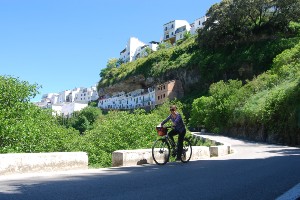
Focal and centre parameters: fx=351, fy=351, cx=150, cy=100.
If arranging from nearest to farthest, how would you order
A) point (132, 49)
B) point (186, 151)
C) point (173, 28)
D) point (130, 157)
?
point (130, 157), point (186, 151), point (173, 28), point (132, 49)

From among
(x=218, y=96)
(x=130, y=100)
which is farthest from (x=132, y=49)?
(x=218, y=96)

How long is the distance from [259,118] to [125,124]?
14.1 metres

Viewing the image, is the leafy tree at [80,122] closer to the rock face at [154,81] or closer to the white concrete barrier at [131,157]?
the rock face at [154,81]

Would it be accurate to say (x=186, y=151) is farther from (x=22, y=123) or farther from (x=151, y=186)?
(x=22, y=123)

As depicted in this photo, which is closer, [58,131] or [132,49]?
[58,131]

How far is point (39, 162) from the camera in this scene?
7805mm

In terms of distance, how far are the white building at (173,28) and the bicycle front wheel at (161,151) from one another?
380ft

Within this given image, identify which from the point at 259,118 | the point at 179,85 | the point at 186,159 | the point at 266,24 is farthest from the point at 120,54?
the point at 186,159

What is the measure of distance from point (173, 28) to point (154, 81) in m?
44.9

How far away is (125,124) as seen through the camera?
26484 millimetres

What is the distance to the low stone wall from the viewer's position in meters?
7.14

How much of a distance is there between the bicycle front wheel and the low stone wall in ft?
7.59

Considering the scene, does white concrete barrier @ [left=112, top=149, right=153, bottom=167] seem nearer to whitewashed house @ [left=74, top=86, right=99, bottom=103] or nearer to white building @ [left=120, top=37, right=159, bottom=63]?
white building @ [left=120, top=37, right=159, bottom=63]

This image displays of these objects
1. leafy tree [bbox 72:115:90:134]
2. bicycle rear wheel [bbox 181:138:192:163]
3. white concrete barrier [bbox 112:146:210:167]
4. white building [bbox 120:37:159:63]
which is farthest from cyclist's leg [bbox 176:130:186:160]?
white building [bbox 120:37:159:63]
